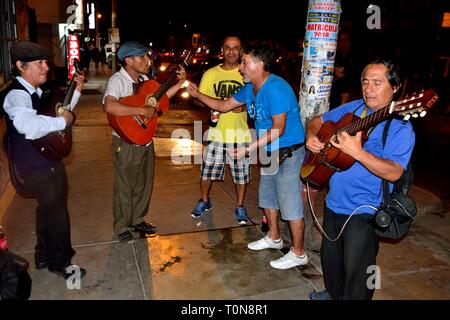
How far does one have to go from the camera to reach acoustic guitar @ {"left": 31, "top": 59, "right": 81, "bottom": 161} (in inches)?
122

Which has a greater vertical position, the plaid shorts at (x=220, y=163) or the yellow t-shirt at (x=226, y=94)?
the yellow t-shirt at (x=226, y=94)

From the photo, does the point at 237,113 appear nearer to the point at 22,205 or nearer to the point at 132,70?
the point at 132,70

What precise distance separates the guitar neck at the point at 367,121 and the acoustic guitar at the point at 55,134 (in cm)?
222

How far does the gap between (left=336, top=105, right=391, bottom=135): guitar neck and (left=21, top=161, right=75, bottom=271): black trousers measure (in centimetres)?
235

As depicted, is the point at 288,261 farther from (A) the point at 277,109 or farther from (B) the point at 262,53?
(B) the point at 262,53

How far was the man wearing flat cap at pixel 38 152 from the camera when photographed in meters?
2.92

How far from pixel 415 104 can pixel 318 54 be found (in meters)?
2.00

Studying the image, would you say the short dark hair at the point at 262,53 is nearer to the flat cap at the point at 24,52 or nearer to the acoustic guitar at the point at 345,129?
the acoustic guitar at the point at 345,129

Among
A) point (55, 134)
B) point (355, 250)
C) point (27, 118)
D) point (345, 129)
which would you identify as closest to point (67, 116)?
point (55, 134)

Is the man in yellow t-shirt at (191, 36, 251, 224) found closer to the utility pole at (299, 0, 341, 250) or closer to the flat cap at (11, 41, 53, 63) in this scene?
the utility pole at (299, 0, 341, 250)

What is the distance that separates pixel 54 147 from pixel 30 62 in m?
0.69

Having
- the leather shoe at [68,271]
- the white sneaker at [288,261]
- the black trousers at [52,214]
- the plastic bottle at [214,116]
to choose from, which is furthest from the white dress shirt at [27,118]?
the white sneaker at [288,261]

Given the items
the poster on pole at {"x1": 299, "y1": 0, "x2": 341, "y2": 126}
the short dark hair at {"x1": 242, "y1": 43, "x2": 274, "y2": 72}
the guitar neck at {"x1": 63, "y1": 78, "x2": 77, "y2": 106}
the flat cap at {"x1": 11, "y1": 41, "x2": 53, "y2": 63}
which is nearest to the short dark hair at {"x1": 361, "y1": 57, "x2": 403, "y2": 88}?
the short dark hair at {"x1": 242, "y1": 43, "x2": 274, "y2": 72}
